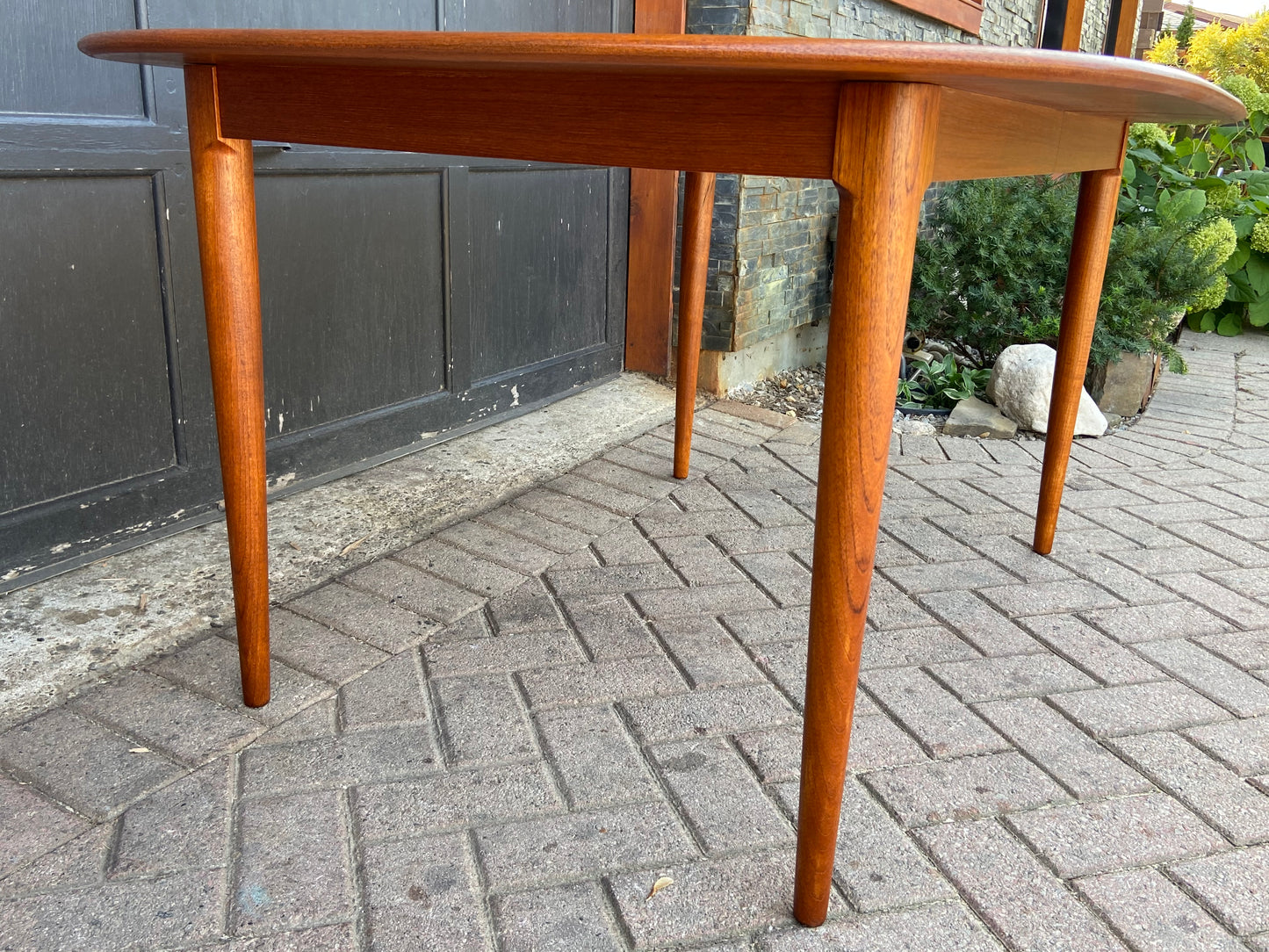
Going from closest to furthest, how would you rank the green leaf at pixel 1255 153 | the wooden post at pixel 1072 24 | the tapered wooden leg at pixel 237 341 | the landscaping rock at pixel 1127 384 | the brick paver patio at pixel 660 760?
the brick paver patio at pixel 660 760
the tapered wooden leg at pixel 237 341
the landscaping rock at pixel 1127 384
the green leaf at pixel 1255 153
the wooden post at pixel 1072 24

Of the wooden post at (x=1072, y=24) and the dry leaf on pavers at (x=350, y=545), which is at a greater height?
the wooden post at (x=1072, y=24)

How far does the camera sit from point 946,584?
2.14 meters

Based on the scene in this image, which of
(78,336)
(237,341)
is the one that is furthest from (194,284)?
(237,341)

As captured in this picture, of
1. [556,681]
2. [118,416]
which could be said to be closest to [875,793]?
[556,681]

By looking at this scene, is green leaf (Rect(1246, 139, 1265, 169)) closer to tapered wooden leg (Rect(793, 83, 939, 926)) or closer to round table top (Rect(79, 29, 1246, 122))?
round table top (Rect(79, 29, 1246, 122))

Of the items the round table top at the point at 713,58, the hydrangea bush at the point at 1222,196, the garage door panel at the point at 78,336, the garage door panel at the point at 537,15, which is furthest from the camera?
the hydrangea bush at the point at 1222,196

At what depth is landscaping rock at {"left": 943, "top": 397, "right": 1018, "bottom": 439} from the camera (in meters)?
3.25

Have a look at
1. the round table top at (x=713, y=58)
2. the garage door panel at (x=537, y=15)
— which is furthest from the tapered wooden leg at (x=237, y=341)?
the garage door panel at (x=537, y=15)

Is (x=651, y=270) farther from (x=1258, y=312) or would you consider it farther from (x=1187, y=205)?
(x=1258, y=312)

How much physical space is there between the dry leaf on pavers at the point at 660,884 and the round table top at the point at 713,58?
93 centimetres

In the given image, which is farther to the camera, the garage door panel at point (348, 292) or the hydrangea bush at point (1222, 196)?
the hydrangea bush at point (1222, 196)

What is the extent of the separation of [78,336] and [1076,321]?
2035 mm

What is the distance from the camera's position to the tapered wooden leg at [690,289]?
2.41 meters

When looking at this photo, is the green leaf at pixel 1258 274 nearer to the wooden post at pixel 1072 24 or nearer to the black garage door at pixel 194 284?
the wooden post at pixel 1072 24
